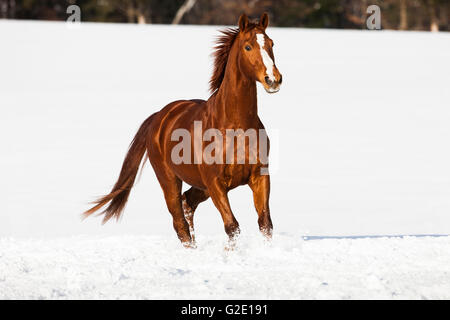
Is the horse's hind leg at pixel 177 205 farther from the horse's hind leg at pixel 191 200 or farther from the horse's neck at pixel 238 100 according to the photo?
the horse's neck at pixel 238 100

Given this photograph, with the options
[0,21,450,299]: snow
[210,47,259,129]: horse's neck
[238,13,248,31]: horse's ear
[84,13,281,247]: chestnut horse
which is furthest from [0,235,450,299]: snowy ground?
[238,13,248,31]: horse's ear

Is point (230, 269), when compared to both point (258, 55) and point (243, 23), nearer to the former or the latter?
point (258, 55)

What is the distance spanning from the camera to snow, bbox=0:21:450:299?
4477 mm

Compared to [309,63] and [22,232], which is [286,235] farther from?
[309,63]

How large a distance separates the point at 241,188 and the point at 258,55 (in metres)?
5.21

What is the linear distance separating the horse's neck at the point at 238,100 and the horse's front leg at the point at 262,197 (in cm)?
34

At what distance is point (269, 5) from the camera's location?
25.0m

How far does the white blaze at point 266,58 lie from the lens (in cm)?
439

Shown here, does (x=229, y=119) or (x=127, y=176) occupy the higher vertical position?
(x=229, y=119)

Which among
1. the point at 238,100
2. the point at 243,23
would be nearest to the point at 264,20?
the point at 243,23

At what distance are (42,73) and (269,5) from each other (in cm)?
1301

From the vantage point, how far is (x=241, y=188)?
9.64 meters

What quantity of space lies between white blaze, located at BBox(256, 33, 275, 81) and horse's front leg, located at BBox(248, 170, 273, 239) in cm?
Answer: 72

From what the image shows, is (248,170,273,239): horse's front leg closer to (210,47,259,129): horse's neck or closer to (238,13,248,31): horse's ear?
(210,47,259,129): horse's neck
